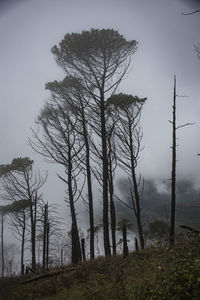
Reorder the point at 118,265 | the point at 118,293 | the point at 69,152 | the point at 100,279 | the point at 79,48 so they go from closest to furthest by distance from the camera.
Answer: the point at 118,293 → the point at 100,279 → the point at 118,265 → the point at 79,48 → the point at 69,152

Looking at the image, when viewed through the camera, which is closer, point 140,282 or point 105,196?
point 140,282

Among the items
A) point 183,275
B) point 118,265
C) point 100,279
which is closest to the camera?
point 183,275

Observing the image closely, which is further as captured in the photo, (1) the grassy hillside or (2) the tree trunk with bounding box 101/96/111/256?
(2) the tree trunk with bounding box 101/96/111/256

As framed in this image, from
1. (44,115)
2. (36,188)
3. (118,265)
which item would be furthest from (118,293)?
(36,188)

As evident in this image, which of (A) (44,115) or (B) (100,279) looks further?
(A) (44,115)

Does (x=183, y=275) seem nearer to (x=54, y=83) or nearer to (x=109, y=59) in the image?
(x=109, y=59)

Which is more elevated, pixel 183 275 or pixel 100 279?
pixel 183 275

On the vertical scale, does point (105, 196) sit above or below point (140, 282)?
above

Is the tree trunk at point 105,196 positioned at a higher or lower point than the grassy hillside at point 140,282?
higher

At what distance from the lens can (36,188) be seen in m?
17.7

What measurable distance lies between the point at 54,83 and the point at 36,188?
818cm

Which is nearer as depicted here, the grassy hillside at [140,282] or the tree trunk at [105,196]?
the grassy hillside at [140,282]

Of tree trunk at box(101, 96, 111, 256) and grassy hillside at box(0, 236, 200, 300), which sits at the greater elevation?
tree trunk at box(101, 96, 111, 256)

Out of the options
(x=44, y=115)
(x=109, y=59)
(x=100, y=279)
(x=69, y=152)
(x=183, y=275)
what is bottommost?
(x=100, y=279)
